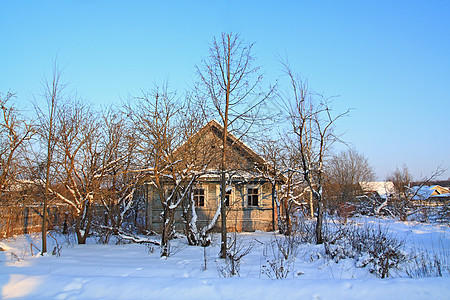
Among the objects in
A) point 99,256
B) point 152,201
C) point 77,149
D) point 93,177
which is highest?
point 77,149

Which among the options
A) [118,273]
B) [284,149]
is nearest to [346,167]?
[284,149]

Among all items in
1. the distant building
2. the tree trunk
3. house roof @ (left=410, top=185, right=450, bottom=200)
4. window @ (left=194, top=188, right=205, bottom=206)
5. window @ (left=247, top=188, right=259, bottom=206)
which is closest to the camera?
the tree trunk

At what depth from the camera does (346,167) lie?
48875mm

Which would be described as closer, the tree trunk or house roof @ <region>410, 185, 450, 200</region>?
the tree trunk

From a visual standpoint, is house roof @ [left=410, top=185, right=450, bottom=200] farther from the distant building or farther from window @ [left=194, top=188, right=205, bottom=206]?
window @ [left=194, top=188, right=205, bottom=206]

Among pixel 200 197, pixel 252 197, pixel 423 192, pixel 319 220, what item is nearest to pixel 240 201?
pixel 252 197

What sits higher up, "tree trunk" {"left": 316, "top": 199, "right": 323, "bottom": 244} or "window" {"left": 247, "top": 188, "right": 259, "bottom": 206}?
"window" {"left": 247, "top": 188, "right": 259, "bottom": 206}

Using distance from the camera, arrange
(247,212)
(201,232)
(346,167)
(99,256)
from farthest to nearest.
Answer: (346,167)
(247,212)
(201,232)
(99,256)

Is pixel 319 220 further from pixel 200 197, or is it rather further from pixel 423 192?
pixel 423 192

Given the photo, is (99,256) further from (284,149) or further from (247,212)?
(284,149)

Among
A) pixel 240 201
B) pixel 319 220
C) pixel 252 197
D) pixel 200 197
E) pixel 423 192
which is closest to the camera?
pixel 319 220

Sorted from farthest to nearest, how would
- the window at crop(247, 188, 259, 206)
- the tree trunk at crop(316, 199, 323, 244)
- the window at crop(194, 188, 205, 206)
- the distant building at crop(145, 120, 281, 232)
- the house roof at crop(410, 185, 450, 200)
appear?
the house roof at crop(410, 185, 450, 200)
the window at crop(247, 188, 259, 206)
the window at crop(194, 188, 205, 206)
the distant building at crop(145, 120, 281, 232)
the tree trunk at crop(316, 199, 323, 244)

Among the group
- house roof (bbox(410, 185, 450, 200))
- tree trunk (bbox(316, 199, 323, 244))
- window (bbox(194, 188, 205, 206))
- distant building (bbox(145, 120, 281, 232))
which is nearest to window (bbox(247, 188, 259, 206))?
distant building (bbox(145, 120, 281, 232))

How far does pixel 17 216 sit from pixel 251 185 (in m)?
12.9
